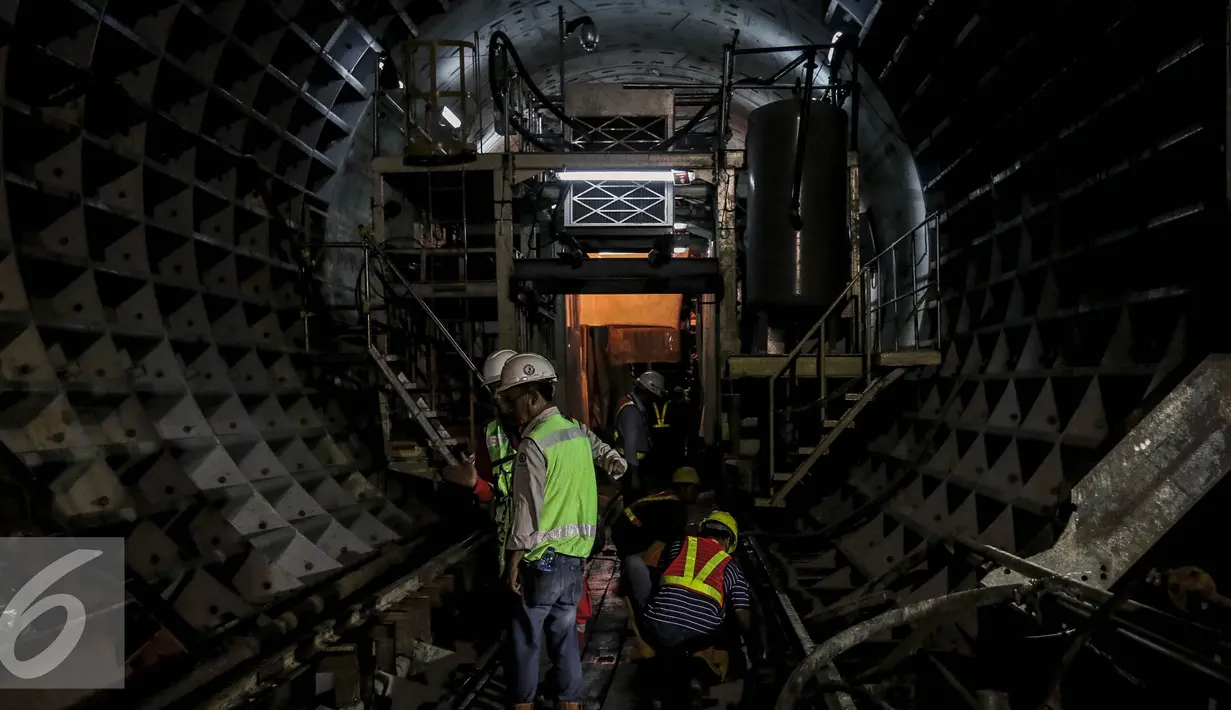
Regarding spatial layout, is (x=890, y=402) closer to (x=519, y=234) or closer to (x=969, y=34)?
(x=969, y=34)

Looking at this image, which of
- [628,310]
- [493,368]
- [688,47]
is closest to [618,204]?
[688,47]

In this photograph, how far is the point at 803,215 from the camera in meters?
8.12

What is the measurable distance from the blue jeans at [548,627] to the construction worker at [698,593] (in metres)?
0.52

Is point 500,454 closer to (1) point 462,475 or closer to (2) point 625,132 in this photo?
(1) point 462,475

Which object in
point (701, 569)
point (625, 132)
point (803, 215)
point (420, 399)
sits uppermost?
point (625, 132)

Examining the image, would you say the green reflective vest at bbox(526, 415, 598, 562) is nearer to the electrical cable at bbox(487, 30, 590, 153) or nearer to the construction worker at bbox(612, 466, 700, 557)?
the construction worker at bbox(612, 466, 700, 557)

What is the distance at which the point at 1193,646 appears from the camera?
109 inches

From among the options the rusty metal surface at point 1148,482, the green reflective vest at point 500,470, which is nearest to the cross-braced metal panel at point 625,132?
the green reflective vest at point 500,470

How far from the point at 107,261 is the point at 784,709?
233 inches

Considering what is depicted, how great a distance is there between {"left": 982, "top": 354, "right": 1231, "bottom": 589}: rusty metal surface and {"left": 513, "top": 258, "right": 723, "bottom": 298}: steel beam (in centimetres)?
566

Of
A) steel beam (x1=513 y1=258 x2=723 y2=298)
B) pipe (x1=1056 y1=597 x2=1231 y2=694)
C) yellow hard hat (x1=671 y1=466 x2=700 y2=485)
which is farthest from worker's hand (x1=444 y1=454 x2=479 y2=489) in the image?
steel beam (x1=513 y1=258 x2=723 y2=298)

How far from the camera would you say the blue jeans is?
13.4 ft

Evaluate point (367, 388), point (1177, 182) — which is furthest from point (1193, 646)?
point (367, 388)

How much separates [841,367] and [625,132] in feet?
17.2
